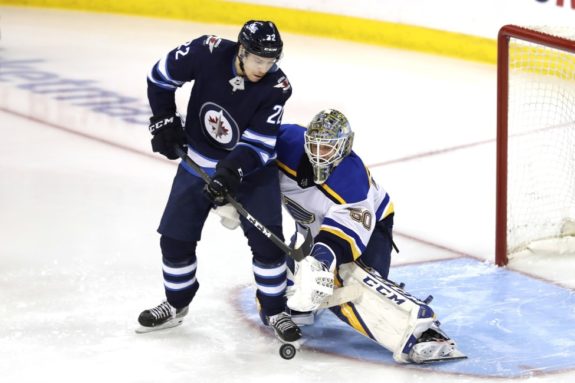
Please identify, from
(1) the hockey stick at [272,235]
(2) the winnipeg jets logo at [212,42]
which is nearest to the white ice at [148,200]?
(1) the hockey stick at [272,235]

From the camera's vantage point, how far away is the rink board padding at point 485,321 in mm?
3678

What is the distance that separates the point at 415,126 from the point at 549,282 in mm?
2355

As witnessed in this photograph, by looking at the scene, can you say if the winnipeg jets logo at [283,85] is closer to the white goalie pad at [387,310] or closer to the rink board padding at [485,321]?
the white goalie pad at [387,310]

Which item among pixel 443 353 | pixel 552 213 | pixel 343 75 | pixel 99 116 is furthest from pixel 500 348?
pixel 343 75

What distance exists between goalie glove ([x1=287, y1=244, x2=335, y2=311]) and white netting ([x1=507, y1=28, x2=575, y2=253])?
1421mm

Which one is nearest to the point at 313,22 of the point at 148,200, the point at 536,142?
the point at 148,200

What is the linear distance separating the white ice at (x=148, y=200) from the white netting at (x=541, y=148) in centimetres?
18

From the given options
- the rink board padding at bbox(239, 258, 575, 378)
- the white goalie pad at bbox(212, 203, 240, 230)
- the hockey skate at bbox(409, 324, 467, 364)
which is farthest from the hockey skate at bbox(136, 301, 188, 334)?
the hockey skate at bbox(409, 324, 467, 364)

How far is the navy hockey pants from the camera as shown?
3699 millimetres

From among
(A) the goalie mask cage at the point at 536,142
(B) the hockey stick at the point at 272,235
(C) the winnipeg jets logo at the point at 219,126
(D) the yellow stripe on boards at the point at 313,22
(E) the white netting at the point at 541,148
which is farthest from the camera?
(D) the yellow stripe on boards at the point at 313,22

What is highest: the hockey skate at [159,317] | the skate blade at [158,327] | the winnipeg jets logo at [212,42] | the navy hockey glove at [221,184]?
the winnipeg jets logo at [212,42]

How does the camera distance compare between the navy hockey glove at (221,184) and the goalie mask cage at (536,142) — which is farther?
the goalie mask cage at (536,142)

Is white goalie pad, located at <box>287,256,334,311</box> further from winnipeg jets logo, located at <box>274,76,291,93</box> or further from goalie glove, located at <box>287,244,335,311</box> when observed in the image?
winnipeg jets logo, located at <box>274,76,291,93</box>

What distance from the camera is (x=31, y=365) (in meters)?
3.63
